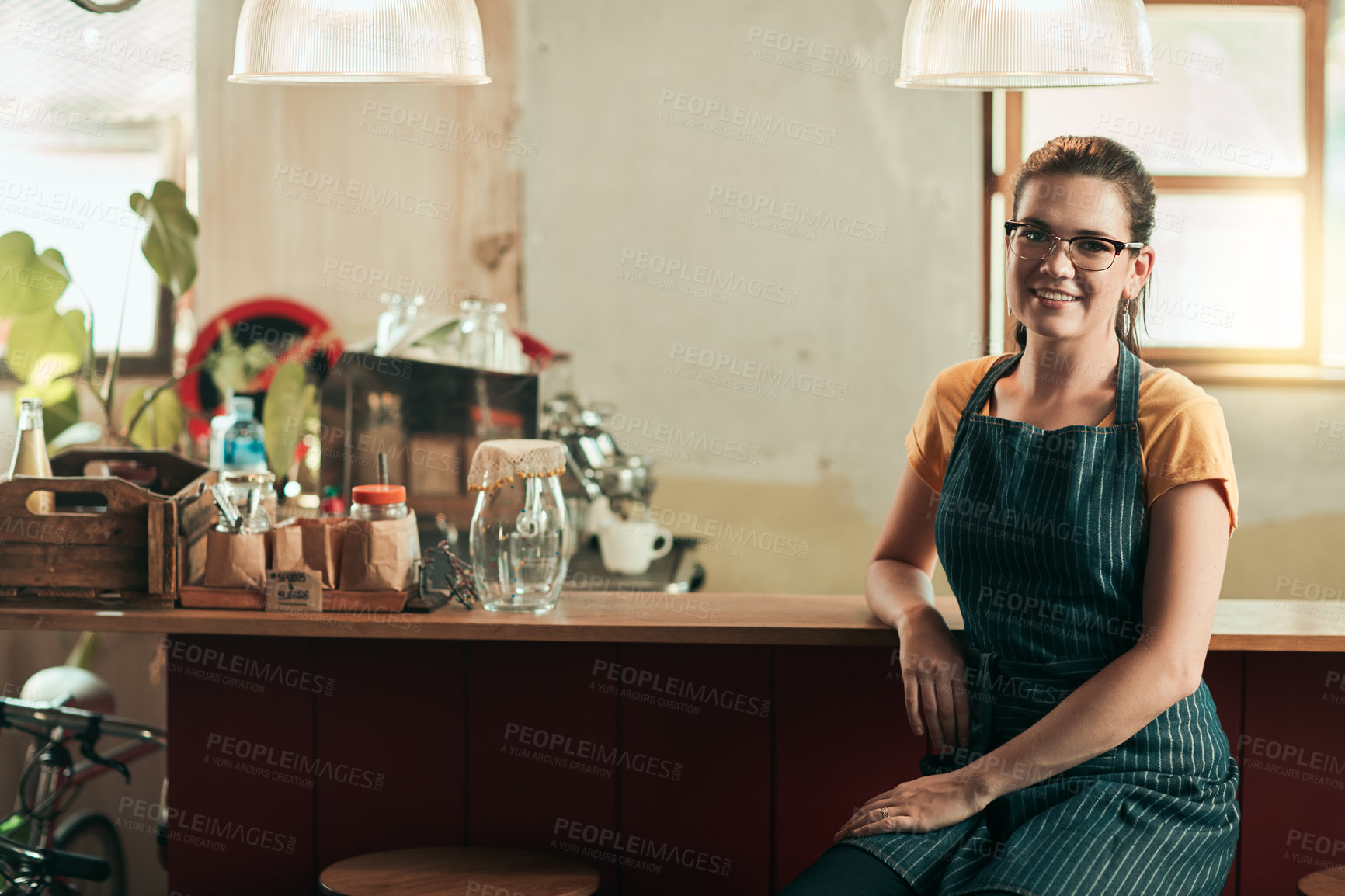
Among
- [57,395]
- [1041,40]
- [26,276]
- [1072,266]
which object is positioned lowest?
[57,395]

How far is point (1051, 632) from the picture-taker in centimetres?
153

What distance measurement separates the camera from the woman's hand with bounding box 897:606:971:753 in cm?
160

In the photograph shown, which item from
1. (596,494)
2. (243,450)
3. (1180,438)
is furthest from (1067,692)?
(596,494)

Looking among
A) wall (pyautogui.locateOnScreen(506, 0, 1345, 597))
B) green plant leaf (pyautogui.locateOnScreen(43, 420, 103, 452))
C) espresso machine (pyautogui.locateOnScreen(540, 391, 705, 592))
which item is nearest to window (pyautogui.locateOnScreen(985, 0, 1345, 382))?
wall (pyautogui.locateOnScreen(506, 0, 1345, 597))

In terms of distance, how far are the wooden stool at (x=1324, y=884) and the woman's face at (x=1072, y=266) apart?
30.5 inches

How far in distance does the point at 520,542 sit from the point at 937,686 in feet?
2.15

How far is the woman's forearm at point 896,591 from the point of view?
1700 millimetres

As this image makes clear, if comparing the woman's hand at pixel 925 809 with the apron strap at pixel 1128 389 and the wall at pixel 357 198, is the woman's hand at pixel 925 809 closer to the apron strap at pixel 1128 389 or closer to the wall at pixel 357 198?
the apron strap at pixel 1128 389

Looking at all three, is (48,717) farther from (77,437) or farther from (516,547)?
(516,547)

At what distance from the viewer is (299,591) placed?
1796mm

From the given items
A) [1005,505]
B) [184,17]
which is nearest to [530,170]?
[184,17]

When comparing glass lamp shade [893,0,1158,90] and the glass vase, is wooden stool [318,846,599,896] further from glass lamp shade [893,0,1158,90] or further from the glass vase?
glass lamp shade [893,0,1158,90]

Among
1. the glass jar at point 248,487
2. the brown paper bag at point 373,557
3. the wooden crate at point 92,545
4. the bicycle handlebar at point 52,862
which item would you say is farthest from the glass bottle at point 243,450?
the bicycle handlebar at point 52,862

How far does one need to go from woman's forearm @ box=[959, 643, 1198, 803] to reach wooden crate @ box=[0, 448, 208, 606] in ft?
3.93
